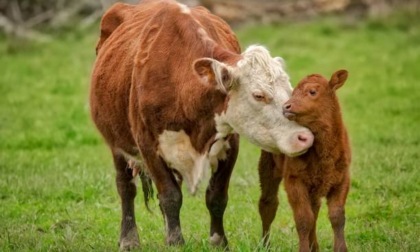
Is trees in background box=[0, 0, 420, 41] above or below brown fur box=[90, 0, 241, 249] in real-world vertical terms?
below

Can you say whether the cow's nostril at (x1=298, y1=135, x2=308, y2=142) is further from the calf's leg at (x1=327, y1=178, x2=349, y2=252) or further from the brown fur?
the brown fur

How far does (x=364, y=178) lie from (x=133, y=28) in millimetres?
3144

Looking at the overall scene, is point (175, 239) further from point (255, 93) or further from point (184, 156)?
point (255, 93)

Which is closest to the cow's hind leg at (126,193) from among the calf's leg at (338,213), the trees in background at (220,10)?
the calf's leg at (338,213)

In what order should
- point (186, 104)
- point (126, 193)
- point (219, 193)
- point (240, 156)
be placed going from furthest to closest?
point (240, 156)
point (126, 193)
point (219, 193)
point (186, 104)

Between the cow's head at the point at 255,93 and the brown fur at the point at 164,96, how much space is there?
0.11 metres

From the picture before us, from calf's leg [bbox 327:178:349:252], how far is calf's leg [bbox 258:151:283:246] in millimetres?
669

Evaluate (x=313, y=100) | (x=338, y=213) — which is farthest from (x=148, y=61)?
(x=338, y=213)

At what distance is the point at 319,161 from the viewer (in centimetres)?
748

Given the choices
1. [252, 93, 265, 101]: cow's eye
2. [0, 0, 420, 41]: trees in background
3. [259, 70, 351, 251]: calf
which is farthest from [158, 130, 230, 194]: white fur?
[0, 0, 420, 41]: trees in background

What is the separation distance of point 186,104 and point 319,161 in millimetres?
1170

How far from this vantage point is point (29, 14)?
23.1 m

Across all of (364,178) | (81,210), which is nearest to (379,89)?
(364,178)

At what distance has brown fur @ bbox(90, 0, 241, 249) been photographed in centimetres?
815
